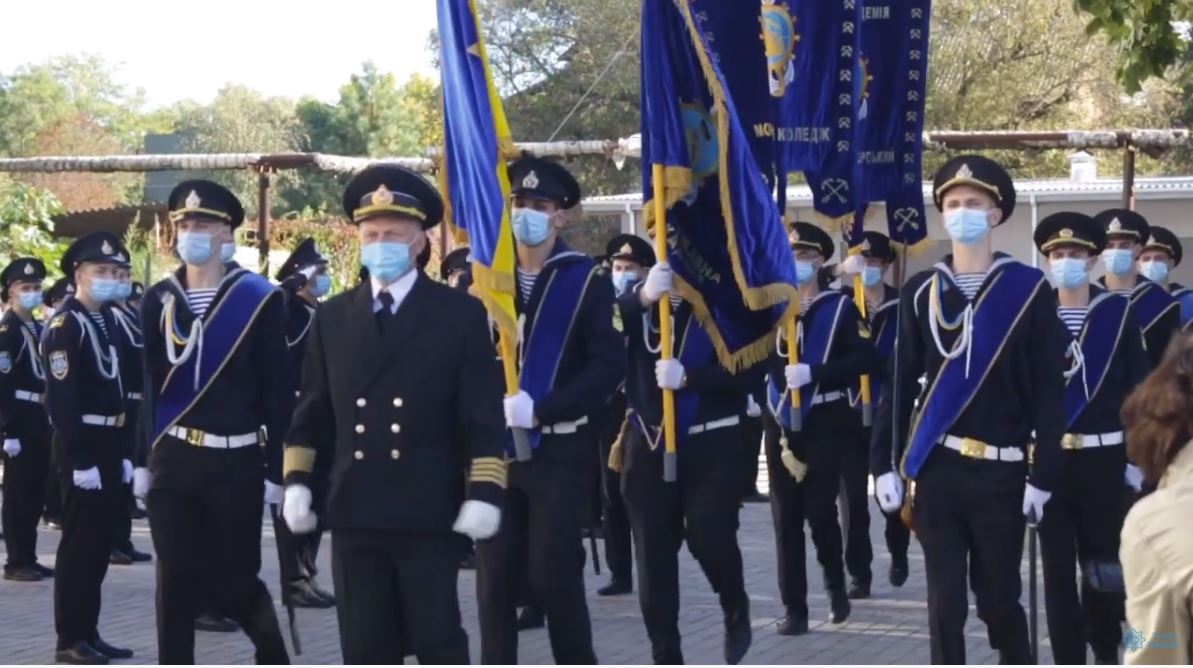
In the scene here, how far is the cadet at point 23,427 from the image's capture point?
1245 cm

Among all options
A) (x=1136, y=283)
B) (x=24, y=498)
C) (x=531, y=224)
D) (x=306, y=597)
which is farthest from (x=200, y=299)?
(x=24, y=498)

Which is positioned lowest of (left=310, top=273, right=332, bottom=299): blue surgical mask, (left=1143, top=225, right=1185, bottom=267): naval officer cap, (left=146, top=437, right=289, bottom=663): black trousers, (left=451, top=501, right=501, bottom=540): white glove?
(left=146, top=437, right=289, bottom=663): black trousers

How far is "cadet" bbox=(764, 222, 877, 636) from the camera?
9.96m

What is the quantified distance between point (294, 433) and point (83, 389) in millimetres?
3919

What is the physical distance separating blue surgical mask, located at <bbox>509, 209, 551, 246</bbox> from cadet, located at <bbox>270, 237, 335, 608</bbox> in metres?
1.93

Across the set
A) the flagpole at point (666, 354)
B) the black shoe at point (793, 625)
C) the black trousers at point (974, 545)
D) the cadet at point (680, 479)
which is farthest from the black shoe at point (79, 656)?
the black trousers at point (974, 545)

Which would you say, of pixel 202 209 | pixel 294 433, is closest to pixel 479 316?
pixel 294 433

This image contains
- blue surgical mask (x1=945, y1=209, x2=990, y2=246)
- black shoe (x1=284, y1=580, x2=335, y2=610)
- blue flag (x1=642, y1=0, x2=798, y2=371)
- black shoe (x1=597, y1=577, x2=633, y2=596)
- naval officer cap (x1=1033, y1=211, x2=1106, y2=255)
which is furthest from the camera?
black shoe (x1=597, y1=577, x2=633, y2=596)

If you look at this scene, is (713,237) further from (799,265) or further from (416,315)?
(416,315)

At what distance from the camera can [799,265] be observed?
1053 centimetres

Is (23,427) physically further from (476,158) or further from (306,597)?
(476,158)

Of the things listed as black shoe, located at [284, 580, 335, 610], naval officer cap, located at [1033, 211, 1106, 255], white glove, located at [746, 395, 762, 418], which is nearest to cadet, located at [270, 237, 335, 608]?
black shoe, located at [284, 580, 335, 610]

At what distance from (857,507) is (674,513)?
308cm

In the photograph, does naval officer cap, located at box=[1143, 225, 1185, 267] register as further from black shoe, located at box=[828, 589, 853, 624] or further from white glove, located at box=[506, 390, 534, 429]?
white glove, located at box=[506, 390, 534, 429]
